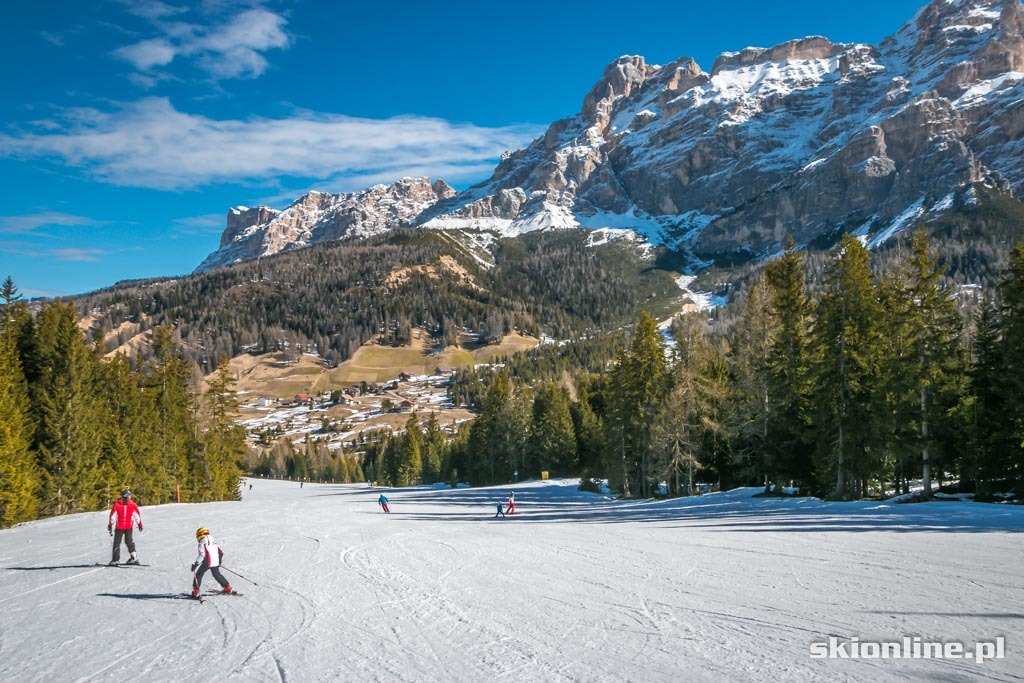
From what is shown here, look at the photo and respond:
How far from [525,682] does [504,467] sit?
84.3m

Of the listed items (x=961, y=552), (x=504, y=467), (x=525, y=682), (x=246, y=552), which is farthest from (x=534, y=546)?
(x=504, y=467)

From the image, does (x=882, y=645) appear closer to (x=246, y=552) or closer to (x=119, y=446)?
(x=246, y=552)

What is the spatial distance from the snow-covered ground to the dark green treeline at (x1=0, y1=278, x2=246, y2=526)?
1381 centimetres

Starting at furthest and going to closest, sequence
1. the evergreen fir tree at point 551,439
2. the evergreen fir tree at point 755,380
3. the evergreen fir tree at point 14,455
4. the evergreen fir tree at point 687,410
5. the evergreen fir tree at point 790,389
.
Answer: the evergreen fir tree at point 551,439
the evergreen fir tree at point 687,410
the evergreen fir tree at point 755,380
the evergreen fir tree at point 790,389
the evergreen fir tree at point 14,455

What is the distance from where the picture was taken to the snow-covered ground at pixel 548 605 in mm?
9156

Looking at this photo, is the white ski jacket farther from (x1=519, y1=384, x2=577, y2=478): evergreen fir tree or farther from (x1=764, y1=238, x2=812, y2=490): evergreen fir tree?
(x1=519, y1=384, x2=577, y2=478): evergreen fir tree

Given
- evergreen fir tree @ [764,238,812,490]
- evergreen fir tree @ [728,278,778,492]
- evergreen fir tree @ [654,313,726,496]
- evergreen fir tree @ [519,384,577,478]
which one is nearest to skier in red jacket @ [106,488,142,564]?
evergreen fir tree @ [764,238,812,490]

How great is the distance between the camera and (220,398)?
2448 inches

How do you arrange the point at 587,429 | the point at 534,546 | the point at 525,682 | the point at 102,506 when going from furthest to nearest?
1. the point at 587,429
2. the point at 102,506
3. the point at 534,546
4. the point at 525,682

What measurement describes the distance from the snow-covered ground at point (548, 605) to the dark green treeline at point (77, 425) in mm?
13805

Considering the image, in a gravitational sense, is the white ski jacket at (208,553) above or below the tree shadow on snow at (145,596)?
above

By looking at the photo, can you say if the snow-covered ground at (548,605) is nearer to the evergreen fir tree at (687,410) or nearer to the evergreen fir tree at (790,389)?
the evergreen fir tree at (790,389)

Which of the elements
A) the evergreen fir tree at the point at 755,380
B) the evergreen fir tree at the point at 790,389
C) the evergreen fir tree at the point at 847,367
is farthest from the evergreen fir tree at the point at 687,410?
the evergreen fir tree at the point at 847,367

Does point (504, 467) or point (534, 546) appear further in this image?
point (504, 467)
